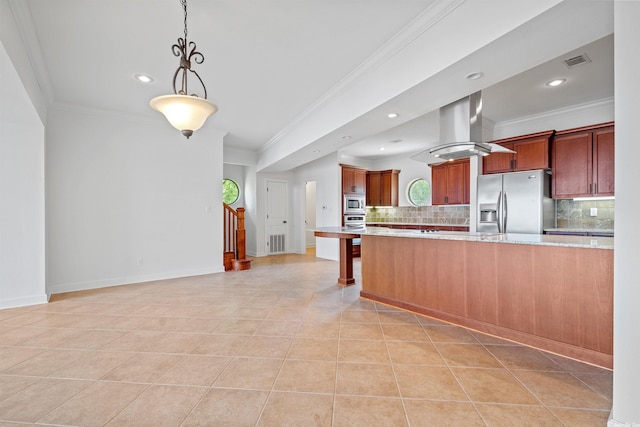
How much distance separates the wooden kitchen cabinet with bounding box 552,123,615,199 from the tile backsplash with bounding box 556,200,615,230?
0.35 meters

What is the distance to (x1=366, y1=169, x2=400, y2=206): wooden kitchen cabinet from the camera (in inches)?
310

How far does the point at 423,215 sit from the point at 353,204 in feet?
6.34

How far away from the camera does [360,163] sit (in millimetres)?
8555

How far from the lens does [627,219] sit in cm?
138

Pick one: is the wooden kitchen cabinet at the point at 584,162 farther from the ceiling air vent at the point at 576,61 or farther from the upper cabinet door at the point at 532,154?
the ceiling air vent at the point at 576,61

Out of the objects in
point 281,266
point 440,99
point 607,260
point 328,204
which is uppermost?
point 440,99

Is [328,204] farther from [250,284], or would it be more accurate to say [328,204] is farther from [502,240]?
[502,240]

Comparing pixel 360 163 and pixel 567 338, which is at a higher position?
pixel 360 163

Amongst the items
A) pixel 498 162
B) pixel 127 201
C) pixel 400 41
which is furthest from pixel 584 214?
pixel 127 201

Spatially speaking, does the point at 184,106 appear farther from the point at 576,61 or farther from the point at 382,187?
the point at 382,187

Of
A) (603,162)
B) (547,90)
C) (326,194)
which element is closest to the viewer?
(547,90)

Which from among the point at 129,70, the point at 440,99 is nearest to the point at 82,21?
the point at 129,70

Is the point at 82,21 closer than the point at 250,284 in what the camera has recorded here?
Yes

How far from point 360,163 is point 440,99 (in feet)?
18.7
